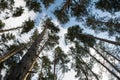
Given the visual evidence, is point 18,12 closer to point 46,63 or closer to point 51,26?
point 51,26

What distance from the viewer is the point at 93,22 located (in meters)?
16.4

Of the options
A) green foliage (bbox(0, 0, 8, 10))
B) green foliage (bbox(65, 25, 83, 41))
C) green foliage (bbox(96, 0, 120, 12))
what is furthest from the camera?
green foliage (bbox(65, 25, 83, 41))

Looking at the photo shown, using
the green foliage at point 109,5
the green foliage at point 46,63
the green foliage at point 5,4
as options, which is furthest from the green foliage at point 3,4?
the green foliage at point 109,5

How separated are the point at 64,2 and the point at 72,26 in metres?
2.00

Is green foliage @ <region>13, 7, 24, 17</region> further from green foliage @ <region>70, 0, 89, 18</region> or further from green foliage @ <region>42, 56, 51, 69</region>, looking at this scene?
green foliage @ <region>42, 56, 51, 69</region>

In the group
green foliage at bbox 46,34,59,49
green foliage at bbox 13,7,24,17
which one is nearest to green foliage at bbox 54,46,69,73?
green foliage at bbox 46,34,59,49

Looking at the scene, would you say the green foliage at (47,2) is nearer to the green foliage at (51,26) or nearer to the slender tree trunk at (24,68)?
the green foliage at (51,26)

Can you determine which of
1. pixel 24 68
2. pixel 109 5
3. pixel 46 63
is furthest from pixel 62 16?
pixel 24 68

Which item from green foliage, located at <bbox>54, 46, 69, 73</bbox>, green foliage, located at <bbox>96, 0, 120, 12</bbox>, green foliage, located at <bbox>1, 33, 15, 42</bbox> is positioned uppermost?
green foliage, located at <bbox>96, 0, 120, 12</bbox>

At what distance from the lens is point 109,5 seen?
14.9 m

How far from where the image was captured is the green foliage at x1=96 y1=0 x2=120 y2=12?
47.6ft

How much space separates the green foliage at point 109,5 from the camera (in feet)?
47.6

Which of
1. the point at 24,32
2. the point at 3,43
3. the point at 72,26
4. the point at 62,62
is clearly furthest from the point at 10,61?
the point at 72,26

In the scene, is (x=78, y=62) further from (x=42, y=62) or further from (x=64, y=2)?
(x=64, y=2)
